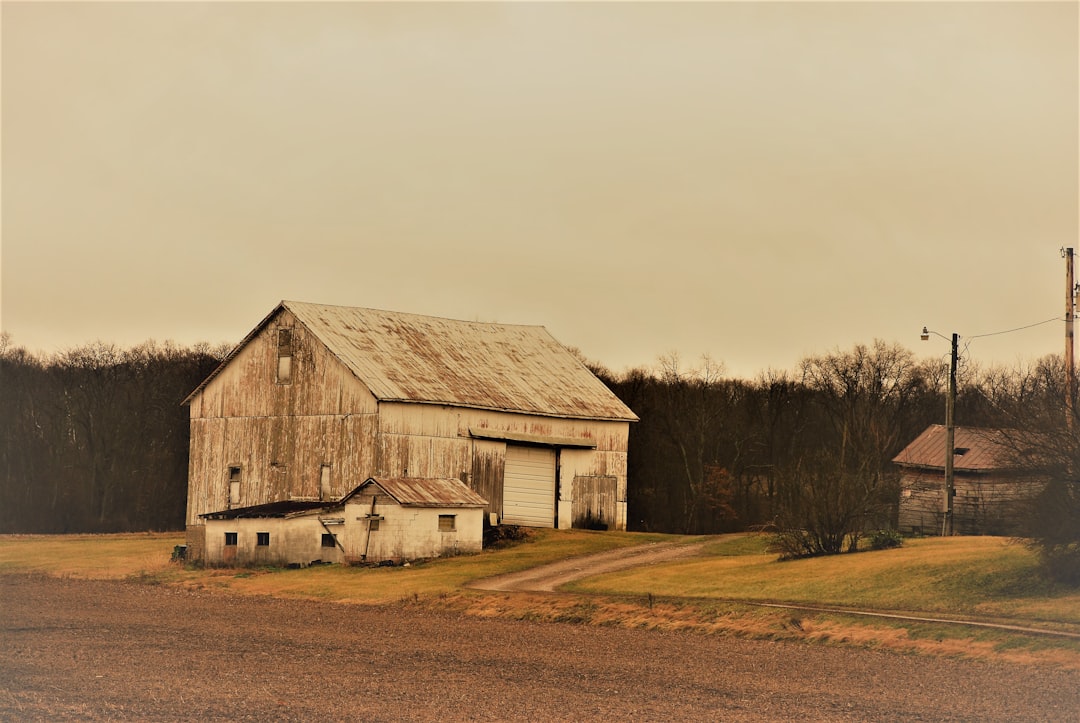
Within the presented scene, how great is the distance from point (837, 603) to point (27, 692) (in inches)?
682

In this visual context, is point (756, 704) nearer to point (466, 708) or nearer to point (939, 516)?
point (466, 708)

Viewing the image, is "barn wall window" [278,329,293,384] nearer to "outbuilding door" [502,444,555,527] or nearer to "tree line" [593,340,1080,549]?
"outbuilding door" [502,444,555,527]

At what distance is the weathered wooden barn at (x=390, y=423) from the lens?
46.8m

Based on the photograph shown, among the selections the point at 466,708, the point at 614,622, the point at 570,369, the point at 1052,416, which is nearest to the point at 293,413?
the point at 570,369

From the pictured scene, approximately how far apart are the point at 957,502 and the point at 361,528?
23.6 metres

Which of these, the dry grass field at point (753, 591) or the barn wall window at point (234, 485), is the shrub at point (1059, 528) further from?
the barn wall window at point (234, 485)

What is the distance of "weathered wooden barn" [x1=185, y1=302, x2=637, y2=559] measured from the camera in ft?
153

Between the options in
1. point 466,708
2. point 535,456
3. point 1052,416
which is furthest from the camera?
point 535,456

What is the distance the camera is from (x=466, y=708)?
1817 cm

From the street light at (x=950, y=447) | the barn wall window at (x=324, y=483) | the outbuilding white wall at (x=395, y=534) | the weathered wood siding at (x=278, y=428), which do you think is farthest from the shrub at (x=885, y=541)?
the barn wall window at (x=324, y=483)

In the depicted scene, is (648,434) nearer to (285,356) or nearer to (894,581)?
(285,356)

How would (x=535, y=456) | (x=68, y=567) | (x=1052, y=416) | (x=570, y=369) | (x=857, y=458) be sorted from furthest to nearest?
(x=857, y=458), (x=570, y=369), (x=535, y=456), (x=68, y=567), (x=1052, y=416)

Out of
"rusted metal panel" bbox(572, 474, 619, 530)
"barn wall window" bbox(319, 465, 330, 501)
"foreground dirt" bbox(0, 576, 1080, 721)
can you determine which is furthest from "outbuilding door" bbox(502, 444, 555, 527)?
"foreground dirt" bbox(0, 576, 1080, 721)

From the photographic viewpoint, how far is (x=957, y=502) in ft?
169
